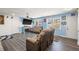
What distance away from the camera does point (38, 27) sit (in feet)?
7.76

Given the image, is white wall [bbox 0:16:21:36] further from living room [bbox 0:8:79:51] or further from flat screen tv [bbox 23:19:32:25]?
flat screen tv [bbox 23:19:32:25]

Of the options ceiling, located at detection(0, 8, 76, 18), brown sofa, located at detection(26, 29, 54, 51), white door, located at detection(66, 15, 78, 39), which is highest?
ceiling, located at detection(0, 8, 76, 18)

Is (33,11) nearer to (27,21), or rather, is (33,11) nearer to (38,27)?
(27,21)

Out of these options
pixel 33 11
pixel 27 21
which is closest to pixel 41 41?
pixel 27 21

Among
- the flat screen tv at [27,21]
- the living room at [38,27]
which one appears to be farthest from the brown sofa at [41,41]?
the flat screen tv at [27,21]

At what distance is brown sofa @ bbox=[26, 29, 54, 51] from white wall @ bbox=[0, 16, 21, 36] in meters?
0.40

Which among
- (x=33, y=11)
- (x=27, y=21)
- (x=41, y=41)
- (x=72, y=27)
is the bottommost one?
(x=41, y=41)

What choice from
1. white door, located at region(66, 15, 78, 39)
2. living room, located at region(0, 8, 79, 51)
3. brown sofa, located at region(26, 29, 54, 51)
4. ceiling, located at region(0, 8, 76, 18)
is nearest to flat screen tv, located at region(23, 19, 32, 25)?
living room, located at region(0, 8, 79, 51)

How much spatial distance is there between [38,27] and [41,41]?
0.32m

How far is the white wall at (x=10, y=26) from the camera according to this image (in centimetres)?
235

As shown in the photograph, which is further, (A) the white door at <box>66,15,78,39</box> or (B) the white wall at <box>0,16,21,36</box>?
(B) the white wall at <box>0,16,21,36</box>

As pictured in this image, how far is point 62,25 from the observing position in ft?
7.68

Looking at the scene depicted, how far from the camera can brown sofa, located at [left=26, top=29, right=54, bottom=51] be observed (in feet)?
7.63
